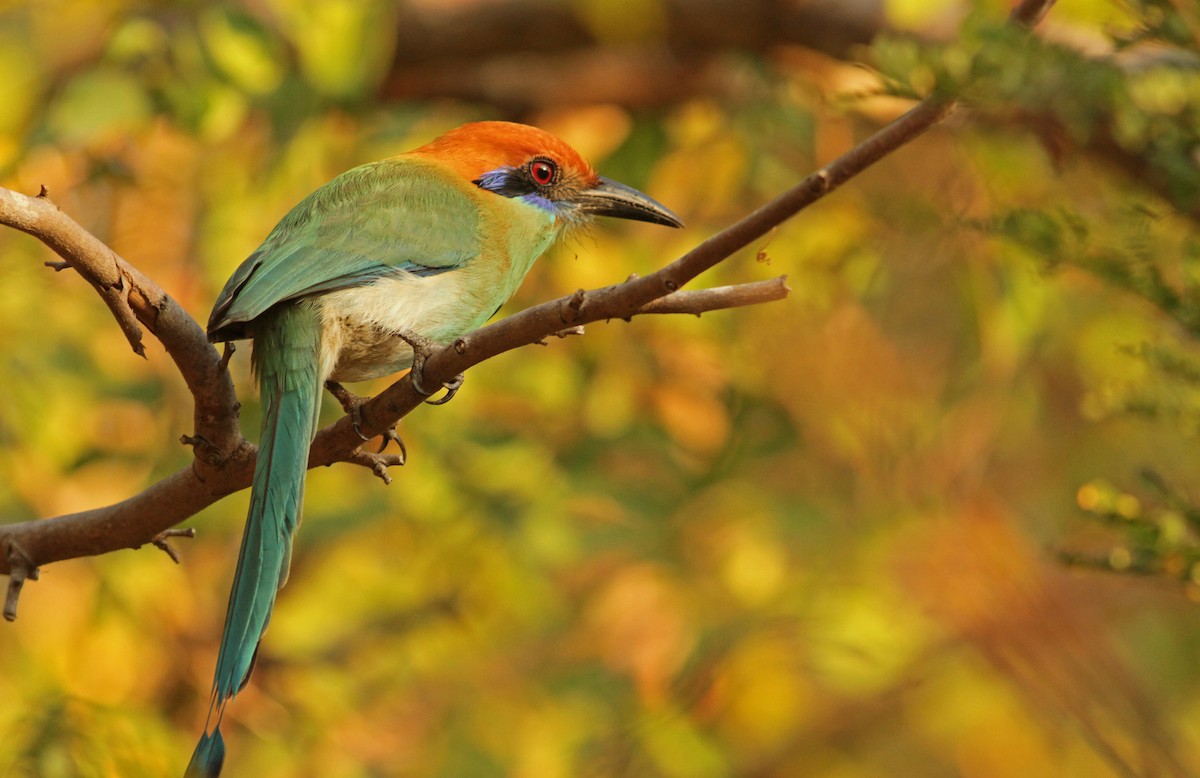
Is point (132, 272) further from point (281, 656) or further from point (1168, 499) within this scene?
point (281, 656)

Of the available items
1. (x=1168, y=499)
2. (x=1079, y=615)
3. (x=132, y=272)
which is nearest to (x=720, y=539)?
(x=1079, y=615)

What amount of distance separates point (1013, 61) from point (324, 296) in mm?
1347

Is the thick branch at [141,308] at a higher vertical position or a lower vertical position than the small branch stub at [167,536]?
higher

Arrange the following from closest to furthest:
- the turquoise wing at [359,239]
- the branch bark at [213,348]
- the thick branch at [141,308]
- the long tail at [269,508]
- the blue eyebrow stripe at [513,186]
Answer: the branch bark at [213,348] < the thick branch at [141,308] < the long tail at [269,508] < the turquoise wing at [359,239] < the blue eyebrow stripe at [513,186]

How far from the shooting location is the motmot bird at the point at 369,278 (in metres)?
2.16

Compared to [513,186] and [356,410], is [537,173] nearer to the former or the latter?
[513,186]

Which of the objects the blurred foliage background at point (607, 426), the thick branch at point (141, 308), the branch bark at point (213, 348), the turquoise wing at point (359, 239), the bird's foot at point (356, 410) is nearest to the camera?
the branch bark at point (213, 348)

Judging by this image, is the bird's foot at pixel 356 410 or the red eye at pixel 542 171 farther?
the red eye at pixel 542 171

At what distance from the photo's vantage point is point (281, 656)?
4172 millimetres

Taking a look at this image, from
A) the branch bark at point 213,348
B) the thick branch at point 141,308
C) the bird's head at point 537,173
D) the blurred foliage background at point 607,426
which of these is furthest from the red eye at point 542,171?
the thick branch at point 141,308

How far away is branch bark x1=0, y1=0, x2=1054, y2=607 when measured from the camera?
1618 millimetres

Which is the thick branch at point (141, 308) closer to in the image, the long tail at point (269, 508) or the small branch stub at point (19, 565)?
the long tail at point (269, 508)

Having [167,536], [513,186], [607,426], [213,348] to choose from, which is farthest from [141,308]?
[607,426]

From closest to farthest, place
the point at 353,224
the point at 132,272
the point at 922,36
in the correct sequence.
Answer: the point at 132,272, the point at 353,224, the point at 922,36
